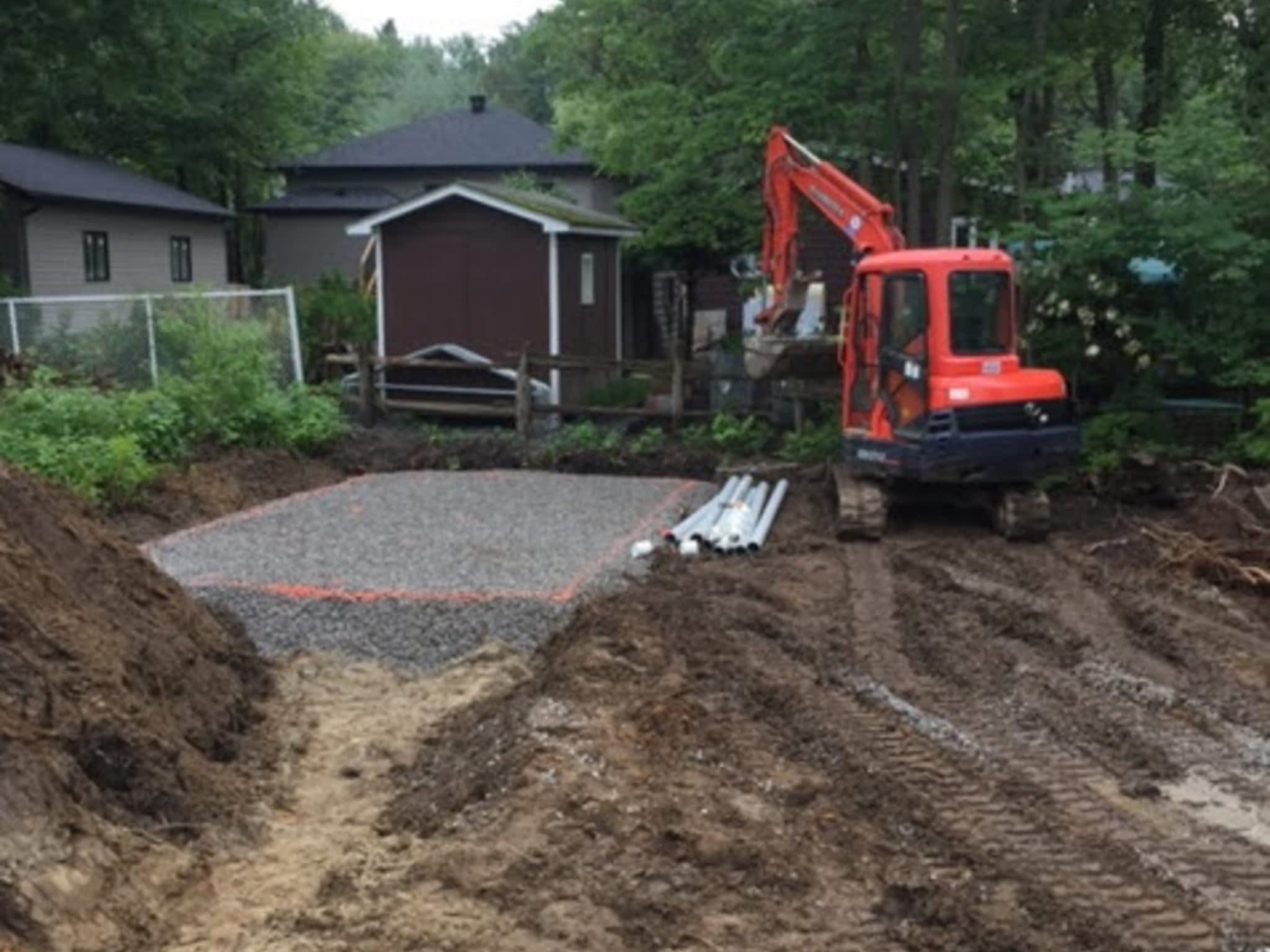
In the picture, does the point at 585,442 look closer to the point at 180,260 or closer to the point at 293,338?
the point at 293,338

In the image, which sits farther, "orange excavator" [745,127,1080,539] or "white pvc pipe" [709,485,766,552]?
"orange excavator" [745,127,1080,539]

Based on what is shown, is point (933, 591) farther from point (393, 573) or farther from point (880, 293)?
point (393, 573)

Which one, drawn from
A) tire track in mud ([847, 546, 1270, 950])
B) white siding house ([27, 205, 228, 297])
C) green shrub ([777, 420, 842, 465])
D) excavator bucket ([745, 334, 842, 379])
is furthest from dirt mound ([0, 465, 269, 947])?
white siding house ([27, 205, 228, 297])

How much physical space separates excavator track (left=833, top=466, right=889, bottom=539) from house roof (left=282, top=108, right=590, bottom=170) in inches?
1068

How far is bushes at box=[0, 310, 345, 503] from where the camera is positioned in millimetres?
13227

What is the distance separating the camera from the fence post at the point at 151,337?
17703 millimetres

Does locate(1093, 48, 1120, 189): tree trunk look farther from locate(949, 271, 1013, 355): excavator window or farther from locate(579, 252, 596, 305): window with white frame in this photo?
locate(579, 252, 596, 305): window with white frame

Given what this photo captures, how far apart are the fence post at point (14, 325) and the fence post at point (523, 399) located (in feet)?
19.7

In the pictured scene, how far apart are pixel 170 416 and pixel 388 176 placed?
87.0ft

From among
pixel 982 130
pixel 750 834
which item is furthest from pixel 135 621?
pixel 982 130

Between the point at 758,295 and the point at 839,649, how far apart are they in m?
14.7

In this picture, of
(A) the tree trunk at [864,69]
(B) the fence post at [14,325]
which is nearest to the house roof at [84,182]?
(B) the fence post at [14,325]

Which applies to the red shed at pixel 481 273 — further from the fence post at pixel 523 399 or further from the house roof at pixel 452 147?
the house roof at pixel 452 147

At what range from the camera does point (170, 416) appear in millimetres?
15289
